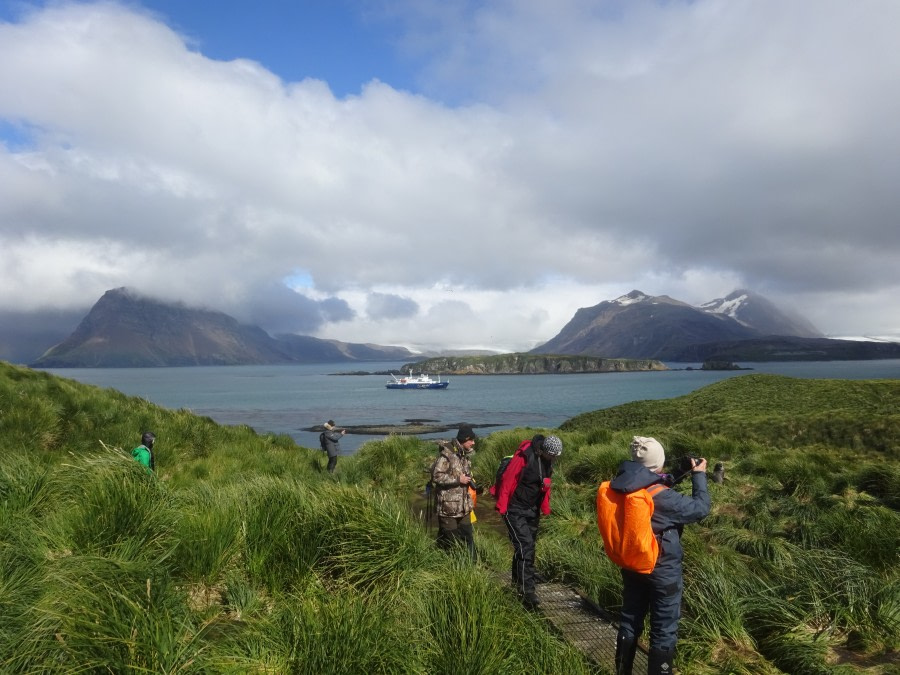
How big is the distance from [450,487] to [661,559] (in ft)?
10.7

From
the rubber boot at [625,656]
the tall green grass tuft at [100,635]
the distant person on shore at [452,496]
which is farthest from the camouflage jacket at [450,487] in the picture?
the tall green grass tuft at [100,635]

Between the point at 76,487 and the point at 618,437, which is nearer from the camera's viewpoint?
the point at 76,487

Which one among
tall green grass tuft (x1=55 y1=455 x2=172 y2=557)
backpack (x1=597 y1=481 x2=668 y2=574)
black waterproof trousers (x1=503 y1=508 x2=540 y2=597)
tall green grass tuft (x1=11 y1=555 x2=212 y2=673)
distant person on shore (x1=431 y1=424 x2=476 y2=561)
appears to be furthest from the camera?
distant person on shore (x1=431 y1=424 x2=476 y2=561)

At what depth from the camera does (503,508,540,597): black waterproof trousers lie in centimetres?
595

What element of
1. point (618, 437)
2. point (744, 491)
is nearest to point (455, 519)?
point (744, 491)

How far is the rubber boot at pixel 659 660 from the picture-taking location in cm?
421

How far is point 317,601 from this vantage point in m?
3.98

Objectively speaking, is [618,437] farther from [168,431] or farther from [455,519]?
[168,431]

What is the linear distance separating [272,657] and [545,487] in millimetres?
3725

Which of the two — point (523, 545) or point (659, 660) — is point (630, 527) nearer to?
point (659, 660)

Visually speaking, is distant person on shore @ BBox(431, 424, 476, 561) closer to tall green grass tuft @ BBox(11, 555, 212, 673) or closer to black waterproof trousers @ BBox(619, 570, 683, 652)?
black waterproof trousers @ BBox(619, 570, 683, 652)

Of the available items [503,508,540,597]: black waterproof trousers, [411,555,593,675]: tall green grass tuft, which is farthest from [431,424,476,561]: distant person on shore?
[411,555,593,675]: tall green grass tuft

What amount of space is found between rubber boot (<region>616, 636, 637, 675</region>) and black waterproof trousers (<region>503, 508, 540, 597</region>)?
1469 millimetres

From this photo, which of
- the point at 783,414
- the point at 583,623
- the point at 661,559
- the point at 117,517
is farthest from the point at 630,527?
the point at 783,414
